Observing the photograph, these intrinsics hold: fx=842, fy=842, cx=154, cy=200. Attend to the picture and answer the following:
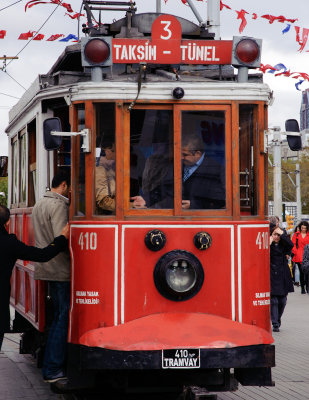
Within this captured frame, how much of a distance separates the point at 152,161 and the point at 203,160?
1.39 feet

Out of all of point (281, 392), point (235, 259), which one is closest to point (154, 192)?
point (235, 259)

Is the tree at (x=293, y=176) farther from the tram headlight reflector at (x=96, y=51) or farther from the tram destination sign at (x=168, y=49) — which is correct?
the tram headlight reflector at (x=96, y=51)

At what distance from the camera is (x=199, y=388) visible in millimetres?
6902

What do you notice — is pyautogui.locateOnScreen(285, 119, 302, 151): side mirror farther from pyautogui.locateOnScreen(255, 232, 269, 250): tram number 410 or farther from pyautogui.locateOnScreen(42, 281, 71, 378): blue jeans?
pyautogui.locateOnScreen(42, 281, 71, 378): blue jeans

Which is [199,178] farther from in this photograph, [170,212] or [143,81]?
[143,81]

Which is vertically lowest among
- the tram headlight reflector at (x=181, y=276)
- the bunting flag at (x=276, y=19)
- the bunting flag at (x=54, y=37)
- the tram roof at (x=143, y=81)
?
the tram headlight reflector at (x=181, y=276)

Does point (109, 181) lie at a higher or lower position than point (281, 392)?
higher

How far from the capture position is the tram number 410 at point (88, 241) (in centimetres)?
687

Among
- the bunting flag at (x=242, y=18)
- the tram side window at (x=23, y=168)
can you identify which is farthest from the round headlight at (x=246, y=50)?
the bunting flag at (x=242, y=18)

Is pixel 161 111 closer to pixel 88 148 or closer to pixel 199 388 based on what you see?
pixel 88 148

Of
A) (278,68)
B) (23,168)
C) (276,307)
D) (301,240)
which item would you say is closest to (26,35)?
(23,168)

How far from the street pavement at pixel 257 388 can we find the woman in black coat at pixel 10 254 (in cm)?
122

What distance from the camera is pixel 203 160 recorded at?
275 inches

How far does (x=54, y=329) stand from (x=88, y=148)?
1.61 metres
